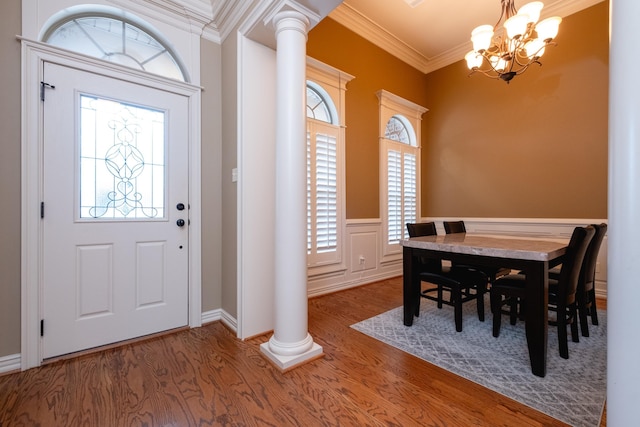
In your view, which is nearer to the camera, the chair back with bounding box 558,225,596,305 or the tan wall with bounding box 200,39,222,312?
the chair back with bounding box 558,225,596,305

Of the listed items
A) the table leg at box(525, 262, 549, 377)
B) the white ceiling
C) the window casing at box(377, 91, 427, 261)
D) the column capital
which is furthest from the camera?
the window casing at box(377, 91, 427, 261)

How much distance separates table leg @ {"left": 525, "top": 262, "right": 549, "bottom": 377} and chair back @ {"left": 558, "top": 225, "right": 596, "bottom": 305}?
20cm

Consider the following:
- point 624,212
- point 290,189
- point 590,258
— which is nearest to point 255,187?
point 290,189

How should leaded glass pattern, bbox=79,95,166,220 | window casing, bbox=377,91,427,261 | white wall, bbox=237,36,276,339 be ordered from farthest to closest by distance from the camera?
1. window casing, bbox=377,91,427,261
2. white wall, bbox=237,36,276,339
3. leaded glass pattern, bbox=79,95,166,220

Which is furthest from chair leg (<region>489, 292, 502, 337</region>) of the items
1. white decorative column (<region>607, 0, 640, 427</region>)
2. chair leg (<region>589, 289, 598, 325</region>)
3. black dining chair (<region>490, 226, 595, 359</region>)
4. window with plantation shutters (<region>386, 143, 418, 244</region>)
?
window with plantation shutters (<region>386, 143, 418, 244</region>)

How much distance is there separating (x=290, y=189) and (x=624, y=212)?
5.23 feet

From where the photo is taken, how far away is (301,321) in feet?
6.57

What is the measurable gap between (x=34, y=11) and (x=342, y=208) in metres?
3.10

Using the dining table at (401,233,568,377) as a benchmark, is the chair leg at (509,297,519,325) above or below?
below

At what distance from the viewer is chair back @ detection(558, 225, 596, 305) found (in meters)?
1.78

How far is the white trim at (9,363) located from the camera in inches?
70.5

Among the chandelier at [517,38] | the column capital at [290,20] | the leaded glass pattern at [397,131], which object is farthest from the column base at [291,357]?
the leaded glass pattern at [397,131]

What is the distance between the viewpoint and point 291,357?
189cm

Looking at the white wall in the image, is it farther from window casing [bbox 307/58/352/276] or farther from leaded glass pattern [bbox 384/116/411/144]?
leaded glass pattern [bbox 384/116/411/144]
